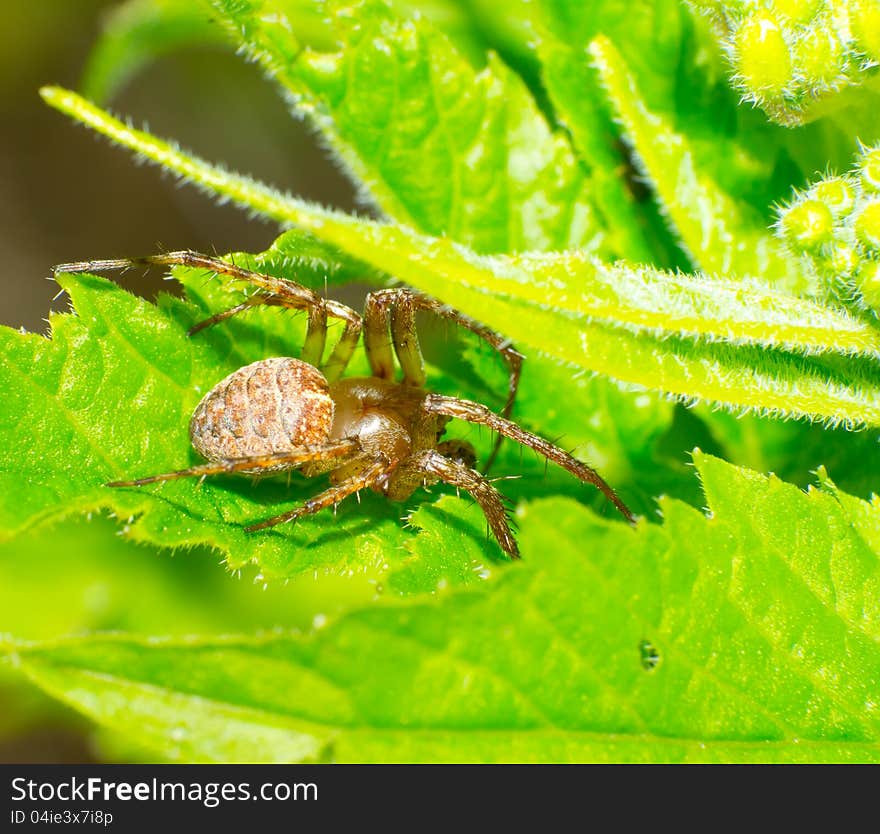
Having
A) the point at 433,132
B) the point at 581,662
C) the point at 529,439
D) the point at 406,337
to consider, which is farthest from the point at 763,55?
the point at 406,337

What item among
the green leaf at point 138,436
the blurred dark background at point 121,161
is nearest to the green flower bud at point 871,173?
the green leaf at point 138,436

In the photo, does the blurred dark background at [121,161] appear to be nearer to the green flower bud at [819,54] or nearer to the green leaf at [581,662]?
the green flower bud at [819,54]

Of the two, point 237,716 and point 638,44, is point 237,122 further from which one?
point 237,716

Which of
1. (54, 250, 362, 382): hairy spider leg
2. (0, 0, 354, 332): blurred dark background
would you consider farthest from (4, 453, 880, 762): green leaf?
(0, 0, 354, 332): blurred dark background

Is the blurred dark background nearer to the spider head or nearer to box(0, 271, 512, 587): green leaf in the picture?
the spider head

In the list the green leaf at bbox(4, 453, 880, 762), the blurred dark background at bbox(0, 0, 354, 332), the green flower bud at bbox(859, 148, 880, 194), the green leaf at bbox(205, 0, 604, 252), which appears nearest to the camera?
the green leaf at bbox(4, 453, 880, 762)

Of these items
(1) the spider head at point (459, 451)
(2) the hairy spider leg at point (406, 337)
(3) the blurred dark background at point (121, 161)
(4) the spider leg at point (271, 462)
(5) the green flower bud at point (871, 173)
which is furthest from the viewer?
(3) the blurred dark background at point (121, 161)
